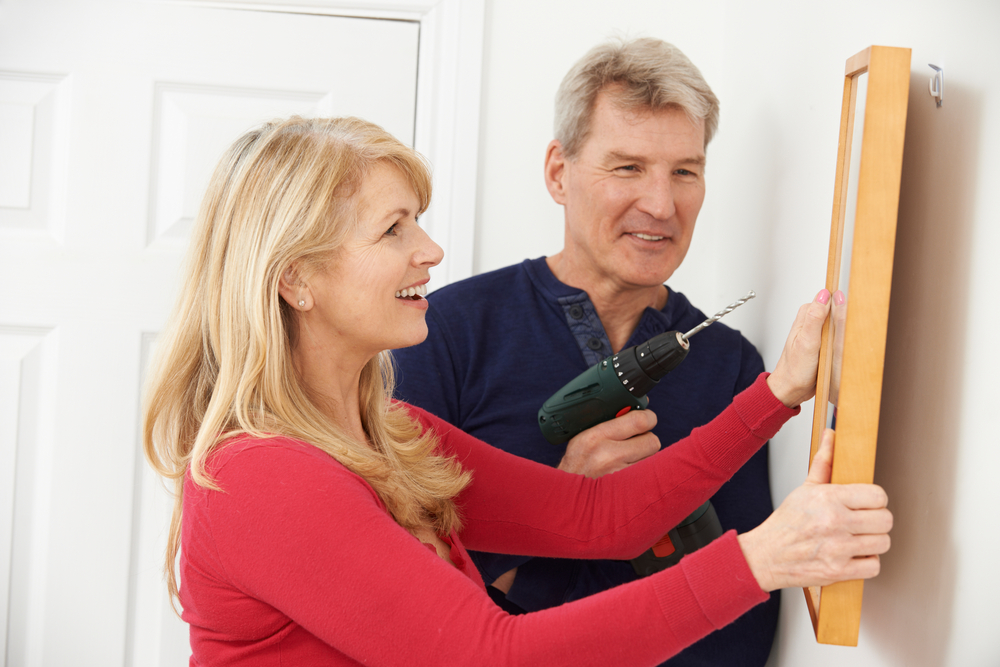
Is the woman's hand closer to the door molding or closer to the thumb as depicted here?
the thumb

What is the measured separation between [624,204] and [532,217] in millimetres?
436

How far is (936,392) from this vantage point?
69 centimetres

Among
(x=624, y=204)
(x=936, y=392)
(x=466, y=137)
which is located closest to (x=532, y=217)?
(x=466, y=137)

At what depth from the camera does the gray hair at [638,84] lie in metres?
1.27

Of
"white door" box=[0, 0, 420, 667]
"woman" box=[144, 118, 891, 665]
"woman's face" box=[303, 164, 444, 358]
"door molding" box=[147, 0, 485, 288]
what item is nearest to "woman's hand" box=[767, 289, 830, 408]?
"woman" box=[144, 118, 891, 665]

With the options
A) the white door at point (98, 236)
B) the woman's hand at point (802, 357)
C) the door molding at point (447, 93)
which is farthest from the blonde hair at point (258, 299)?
the white door at point (98, 236)

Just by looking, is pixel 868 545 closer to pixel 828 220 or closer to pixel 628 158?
pixel 828 220

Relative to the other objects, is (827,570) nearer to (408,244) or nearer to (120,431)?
(408,244)

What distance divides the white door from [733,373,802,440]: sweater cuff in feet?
3.66

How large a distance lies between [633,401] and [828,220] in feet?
1.20

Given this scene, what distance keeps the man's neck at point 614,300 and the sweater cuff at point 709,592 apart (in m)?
0.73

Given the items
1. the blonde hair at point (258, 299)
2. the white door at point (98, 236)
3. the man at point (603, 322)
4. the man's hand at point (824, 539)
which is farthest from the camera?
the white door at point (98, 236)

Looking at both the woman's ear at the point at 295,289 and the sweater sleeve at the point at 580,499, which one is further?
the sweater sleeve at the point at 580,499

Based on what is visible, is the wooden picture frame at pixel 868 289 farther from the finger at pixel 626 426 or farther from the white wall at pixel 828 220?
the finger at pixel 626 426
